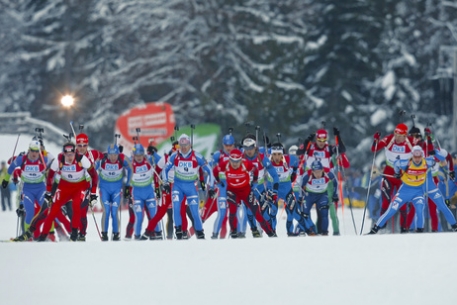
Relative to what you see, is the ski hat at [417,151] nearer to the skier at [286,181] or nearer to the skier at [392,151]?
the skier at [392,151]

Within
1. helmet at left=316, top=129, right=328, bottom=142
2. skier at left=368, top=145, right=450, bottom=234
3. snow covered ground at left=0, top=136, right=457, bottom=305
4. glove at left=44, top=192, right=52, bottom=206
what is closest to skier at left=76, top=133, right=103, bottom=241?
glove at left=44, top=192, right=52, bottom=206

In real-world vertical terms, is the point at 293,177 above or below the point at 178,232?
above

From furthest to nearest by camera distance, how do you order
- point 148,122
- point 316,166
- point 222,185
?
point 148,122 < point 316,166 < point 222,185

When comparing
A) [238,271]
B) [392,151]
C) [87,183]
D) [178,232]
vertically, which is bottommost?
[238,271]

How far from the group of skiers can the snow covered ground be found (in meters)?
3.58

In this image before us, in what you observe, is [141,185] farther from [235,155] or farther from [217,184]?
[235,155]

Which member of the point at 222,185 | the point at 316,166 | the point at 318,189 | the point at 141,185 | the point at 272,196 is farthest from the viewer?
the point at 141,185

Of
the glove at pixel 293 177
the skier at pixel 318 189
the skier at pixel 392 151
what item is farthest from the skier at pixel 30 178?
the skier at pixel 392 151

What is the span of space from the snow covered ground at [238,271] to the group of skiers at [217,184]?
11.7ft

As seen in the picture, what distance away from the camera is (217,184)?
20.7 metres

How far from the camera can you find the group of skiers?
62.2 ft

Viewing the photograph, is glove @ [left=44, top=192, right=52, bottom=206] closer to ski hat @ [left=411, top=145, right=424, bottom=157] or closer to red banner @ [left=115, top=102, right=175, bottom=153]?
ski hat @ [left=411, top=145, right=424, bottom=157]

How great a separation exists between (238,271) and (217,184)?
22.2 feet

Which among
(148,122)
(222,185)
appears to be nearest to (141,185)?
(222,185)
